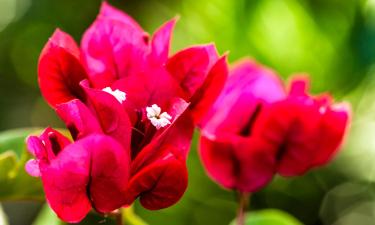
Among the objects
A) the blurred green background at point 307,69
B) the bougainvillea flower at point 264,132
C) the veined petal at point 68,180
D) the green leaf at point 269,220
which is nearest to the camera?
the veined petal at point 68,180

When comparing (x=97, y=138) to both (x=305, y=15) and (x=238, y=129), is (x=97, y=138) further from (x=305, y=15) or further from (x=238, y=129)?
(x=305, y=15)

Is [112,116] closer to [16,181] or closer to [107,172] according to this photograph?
[107,172]

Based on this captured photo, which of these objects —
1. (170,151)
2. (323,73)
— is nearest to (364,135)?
(323,73)

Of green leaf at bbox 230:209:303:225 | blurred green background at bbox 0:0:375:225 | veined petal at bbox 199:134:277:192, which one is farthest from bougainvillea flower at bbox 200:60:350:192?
blurred green background at bbox 0:0:375:225

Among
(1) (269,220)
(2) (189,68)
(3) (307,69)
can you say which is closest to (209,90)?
(2) (189,68)

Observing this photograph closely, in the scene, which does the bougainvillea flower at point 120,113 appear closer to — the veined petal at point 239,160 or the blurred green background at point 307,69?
the veined petal at point 239,160

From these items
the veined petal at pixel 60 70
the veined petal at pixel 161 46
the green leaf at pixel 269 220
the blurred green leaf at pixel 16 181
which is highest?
the veined petal at pixel 161 46

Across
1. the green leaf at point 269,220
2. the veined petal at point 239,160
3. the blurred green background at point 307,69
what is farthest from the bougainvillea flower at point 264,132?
the blurred green background at point 307,69
